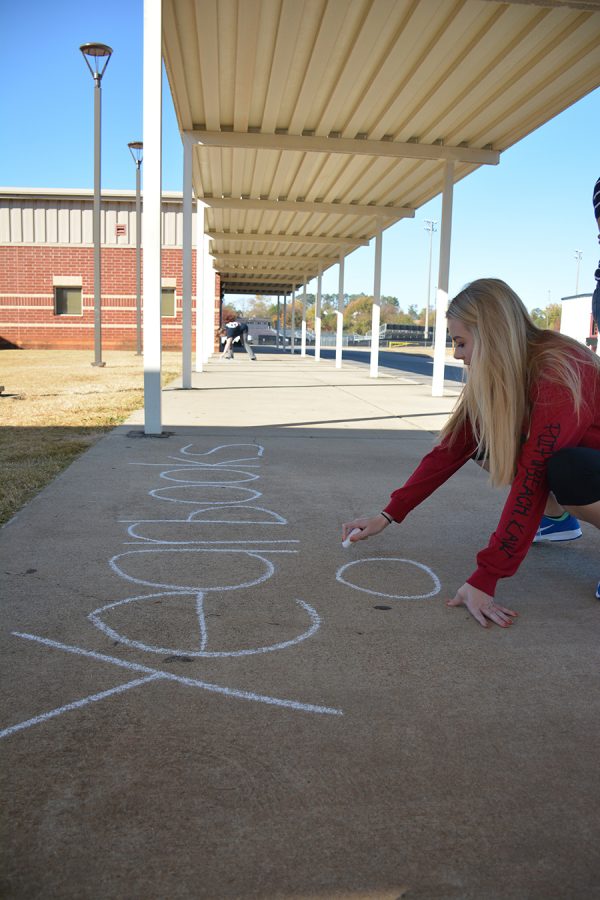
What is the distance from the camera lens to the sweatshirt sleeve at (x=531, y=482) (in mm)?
2561

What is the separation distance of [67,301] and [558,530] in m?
29.1

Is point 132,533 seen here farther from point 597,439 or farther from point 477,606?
point 597,439

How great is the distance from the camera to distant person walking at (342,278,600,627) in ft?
8.46

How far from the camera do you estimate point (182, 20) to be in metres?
7.98

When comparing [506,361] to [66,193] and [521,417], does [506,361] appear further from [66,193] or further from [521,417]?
[66,193]

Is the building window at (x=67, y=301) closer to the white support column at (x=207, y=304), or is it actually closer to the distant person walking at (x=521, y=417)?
the white support column at (x=207, y=304)

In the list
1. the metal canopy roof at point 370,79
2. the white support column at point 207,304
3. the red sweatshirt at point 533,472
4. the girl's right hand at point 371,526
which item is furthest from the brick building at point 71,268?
the red sweatshirt at point 533,472

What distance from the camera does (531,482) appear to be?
2.59 meters

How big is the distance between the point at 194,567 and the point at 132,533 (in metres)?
0.63

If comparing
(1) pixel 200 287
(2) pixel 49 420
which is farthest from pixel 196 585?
(1) pixel 200 287

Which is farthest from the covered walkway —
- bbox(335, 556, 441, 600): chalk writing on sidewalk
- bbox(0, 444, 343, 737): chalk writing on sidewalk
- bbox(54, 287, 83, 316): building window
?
bbox(54, 287, 83, 316): building window

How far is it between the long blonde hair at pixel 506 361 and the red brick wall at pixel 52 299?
27.5 meters

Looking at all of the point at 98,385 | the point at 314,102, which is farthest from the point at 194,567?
the point at 98,385

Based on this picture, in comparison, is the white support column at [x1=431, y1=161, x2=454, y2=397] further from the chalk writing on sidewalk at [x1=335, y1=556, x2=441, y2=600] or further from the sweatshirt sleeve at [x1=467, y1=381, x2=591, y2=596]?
the sweatshirt sleeve at [x1=467, y1=381, x2=591, y2=596]
